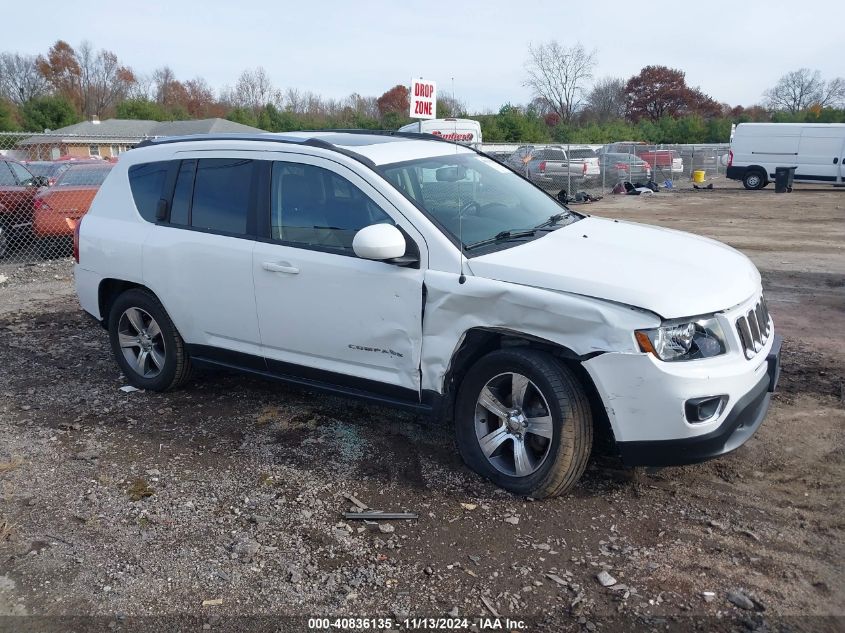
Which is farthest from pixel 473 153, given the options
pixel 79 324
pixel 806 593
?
pixel 79 324

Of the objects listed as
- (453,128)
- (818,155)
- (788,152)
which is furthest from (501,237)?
(788,152)

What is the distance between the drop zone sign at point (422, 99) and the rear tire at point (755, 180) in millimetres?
18736

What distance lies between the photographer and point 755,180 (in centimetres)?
2731

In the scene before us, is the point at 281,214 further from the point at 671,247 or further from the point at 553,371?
the point at 671,247

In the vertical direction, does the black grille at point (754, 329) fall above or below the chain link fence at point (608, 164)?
below

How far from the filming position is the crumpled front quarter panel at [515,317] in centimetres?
358

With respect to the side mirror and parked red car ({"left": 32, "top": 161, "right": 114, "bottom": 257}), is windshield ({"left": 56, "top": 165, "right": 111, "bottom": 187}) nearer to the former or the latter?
parked red car ({"left": 32, "top": 161, "right": 114, "bottom": 257})

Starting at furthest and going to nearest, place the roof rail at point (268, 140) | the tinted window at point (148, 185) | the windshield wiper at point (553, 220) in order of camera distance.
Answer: the tinted window at point (148, 185) < the windshield wiper at point (553, 220) < the roof rail at point (268, 140)

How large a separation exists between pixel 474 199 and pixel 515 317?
3.67 ft

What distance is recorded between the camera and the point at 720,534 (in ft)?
11.9

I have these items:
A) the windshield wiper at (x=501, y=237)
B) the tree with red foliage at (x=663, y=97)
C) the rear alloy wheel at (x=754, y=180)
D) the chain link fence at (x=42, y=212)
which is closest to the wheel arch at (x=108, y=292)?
the windshield wiper at (x=501, y=237)

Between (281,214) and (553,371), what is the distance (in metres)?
2.07

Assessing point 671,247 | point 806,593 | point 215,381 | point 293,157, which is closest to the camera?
point 806,593

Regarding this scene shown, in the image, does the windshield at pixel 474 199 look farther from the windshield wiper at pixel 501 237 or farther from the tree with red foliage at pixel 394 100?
the tree with red foliage at pixel 394 100
